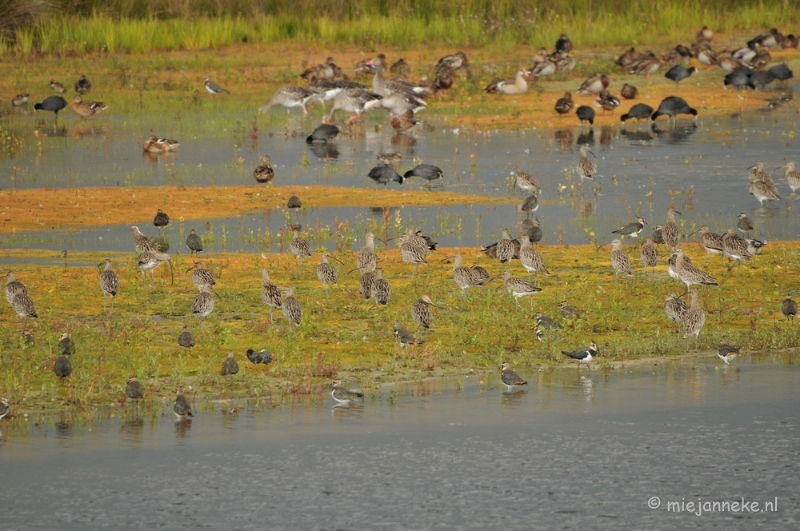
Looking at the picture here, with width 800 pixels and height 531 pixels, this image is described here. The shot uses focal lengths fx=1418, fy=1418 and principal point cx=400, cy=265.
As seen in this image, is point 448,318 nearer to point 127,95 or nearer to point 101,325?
point 101,325

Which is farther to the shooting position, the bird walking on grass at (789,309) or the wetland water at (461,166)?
the wetland water at (461,166)

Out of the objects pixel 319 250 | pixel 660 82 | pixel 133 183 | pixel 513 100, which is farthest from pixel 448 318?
pixel 660 82

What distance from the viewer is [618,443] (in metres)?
12.5

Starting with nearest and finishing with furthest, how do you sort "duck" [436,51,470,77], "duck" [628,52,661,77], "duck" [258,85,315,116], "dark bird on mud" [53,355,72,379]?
"dark bird on mud" [53,355,72,379], "duck" [258,85,315,116], "duck" [436,51,470,77], "duck" [628,52,661,77]

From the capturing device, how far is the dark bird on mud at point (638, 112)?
122 ft

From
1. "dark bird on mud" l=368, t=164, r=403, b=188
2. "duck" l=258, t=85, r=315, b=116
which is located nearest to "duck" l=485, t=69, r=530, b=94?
"duck" l=258, t=85, r=315, b=116

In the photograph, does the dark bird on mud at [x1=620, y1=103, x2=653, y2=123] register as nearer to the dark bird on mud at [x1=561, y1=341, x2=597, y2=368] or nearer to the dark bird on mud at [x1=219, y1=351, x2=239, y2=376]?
the dark bird on mud at [x1=561, y1=341, x2=597, y2=368]

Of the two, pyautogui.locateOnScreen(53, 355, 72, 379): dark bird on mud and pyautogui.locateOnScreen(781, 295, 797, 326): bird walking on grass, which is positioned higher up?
pyautogui.locateOnScreen(781, 295, 797, 326): bird walking on grass

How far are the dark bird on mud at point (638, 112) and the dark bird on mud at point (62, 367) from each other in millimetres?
25732

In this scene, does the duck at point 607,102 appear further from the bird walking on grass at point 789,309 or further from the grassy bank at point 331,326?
the bird walking on grass at point 789,309

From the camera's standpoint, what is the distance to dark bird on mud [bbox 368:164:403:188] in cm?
2770

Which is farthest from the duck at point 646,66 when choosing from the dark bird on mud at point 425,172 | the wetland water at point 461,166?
the dark bird on mud at point 425,172

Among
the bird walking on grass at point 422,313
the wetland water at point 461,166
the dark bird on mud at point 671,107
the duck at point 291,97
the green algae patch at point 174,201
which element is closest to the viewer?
the bird walking on grass at point 422,313

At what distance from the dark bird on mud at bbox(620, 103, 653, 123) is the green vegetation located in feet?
38.8
